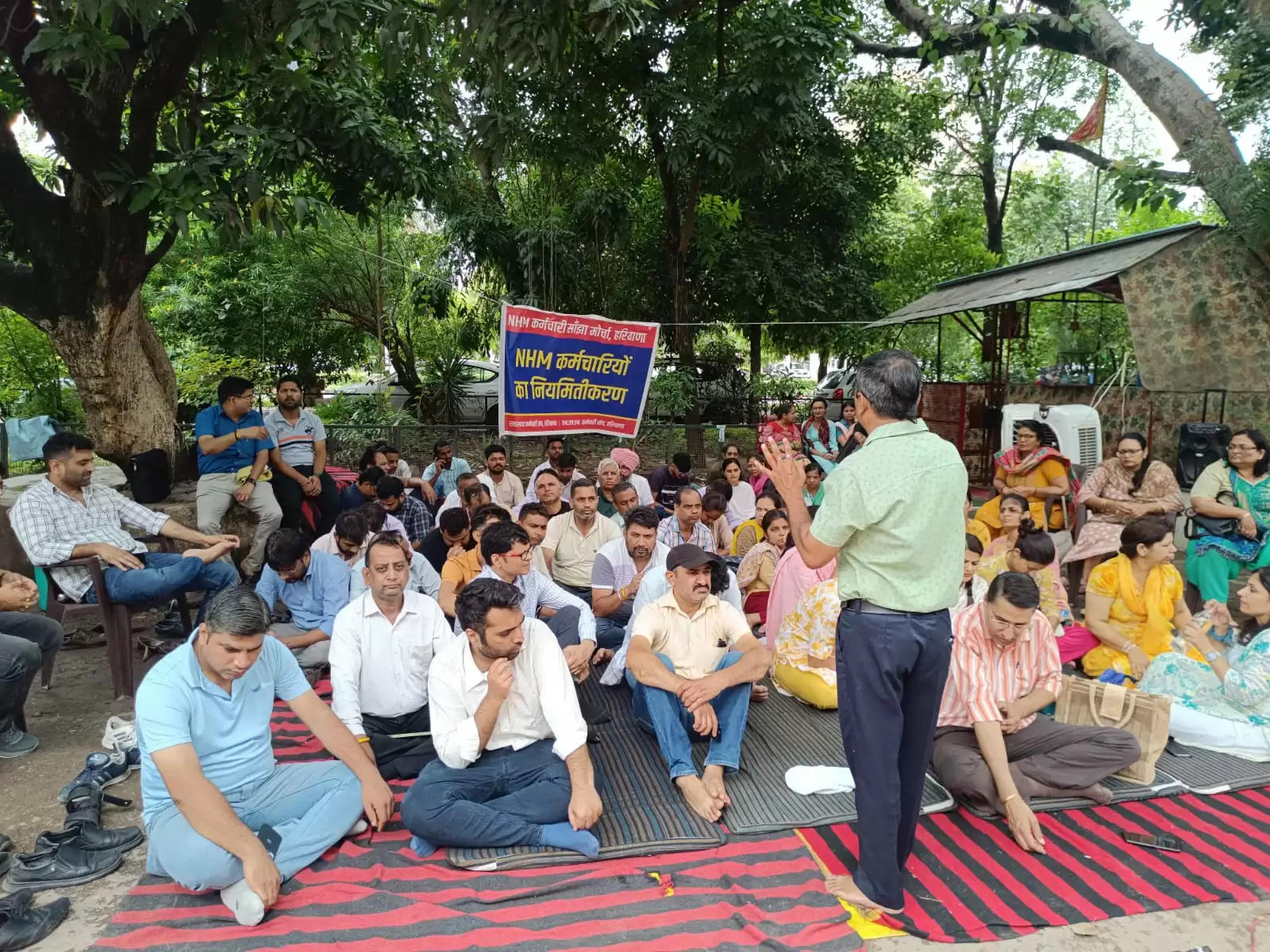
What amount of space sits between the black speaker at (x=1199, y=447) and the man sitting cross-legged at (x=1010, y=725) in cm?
444

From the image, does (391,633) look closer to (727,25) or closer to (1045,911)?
(1045,911)

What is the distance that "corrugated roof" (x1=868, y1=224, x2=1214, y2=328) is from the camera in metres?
7.93

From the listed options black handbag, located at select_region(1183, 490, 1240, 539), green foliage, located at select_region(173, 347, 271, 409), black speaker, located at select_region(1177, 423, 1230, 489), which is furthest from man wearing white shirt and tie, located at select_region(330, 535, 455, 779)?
green foliage, located at select_region(173, 347, 271, 409)

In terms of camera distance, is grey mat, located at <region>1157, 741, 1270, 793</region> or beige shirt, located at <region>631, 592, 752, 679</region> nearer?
grey mat, located at <region>1157, 741, 1270, 793</region>

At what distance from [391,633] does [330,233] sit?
11.2 m

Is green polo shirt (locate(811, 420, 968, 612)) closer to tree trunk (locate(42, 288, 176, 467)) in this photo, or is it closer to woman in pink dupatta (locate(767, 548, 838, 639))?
woman in pink dupatta (locate(767, 548, 838, 639))

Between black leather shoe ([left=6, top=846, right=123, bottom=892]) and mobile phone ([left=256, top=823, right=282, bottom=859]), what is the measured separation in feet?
2.07

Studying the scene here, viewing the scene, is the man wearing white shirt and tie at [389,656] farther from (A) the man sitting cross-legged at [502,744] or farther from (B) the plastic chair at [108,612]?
(B) the plastic chair at [108,612]

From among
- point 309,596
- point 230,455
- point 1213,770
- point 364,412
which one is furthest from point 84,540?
point 364,412

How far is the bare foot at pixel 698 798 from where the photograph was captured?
3242mm

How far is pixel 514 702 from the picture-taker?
3.24m

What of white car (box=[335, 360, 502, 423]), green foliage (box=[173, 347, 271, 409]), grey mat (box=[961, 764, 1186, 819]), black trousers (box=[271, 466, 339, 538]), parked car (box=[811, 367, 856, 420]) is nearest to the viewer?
grey mat (box=[961, 764, 1186, 819])

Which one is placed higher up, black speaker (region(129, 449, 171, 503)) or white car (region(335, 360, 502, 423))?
white car (region(335, 360, 502, 423))

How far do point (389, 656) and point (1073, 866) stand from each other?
2.80 meters
